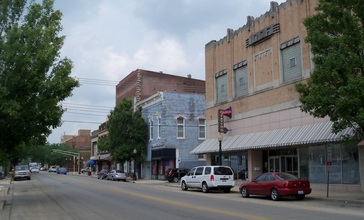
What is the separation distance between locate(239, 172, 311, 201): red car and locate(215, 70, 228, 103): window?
1432 cm

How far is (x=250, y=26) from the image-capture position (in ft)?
104

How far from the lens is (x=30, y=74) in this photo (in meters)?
18.8

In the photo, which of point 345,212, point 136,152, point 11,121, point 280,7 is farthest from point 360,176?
point 136,152

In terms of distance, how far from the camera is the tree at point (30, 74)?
1852 centimetres

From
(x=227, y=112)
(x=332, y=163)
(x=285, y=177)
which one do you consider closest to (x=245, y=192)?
(x=285, y=177)

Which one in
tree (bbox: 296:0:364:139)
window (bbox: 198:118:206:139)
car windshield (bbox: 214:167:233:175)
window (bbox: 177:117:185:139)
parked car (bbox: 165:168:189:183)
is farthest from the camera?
window (bbox: 198:118:206:139)

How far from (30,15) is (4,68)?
315 cm

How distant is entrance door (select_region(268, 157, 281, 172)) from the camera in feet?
95.8

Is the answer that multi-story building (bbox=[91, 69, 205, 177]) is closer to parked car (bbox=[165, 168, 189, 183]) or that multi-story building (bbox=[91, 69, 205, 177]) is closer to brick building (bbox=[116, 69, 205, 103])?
brick building (bbox=[116, 69, 205, 103])

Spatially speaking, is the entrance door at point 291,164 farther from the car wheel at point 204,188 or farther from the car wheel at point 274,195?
the car wheel at point 274,195

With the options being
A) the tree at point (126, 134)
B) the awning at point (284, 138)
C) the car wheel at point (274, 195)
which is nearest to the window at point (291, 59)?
the awning at point (284, 138)

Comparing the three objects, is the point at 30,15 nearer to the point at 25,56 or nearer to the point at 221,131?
the point at 25,56

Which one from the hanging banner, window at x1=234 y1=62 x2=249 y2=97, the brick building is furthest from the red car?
the brick building

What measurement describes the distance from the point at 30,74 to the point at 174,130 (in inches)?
1151
